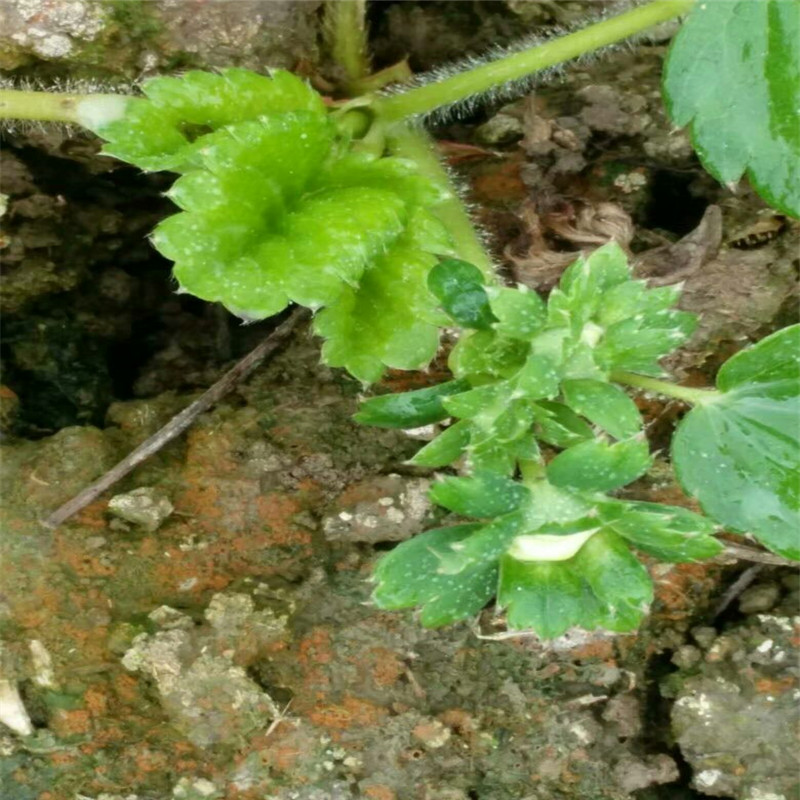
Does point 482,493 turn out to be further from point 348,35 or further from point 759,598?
point 348,35

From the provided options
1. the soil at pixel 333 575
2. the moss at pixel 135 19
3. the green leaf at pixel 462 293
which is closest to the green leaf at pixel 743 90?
the soil at pixel 333 575

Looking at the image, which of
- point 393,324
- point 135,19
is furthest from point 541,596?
point 135,19

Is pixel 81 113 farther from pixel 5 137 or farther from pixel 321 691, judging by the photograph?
pixel 321 691

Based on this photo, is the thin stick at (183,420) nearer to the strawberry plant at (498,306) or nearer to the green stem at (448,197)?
the strawberry plant at (498,306)

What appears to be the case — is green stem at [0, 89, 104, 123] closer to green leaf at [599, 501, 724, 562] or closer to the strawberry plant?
the strawberry plant

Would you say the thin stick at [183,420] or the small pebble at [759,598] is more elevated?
the thin stick at [183,420]

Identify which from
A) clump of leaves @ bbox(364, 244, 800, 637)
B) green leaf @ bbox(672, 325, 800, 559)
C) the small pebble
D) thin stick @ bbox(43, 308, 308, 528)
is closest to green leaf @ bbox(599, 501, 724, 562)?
clump of leaves @ bbox(364, 244, 800, 637)

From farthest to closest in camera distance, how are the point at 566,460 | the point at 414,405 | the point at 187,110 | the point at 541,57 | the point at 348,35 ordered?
the point at 348,35 → the point at 541,57 → the point at 187,110 → the point at 414,405 → the point at 566,460

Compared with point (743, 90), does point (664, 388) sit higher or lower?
lower
